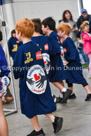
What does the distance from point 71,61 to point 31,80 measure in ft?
6.94

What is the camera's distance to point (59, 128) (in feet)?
12.8

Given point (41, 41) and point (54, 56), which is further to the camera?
point (54, 56)

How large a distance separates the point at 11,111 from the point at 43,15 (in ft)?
25.0

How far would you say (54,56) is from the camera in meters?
5.39

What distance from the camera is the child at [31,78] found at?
147 inches

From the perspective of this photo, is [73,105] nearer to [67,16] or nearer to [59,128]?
[59,128]

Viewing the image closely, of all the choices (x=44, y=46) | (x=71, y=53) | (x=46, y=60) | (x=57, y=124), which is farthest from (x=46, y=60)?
(x=57, y=124)

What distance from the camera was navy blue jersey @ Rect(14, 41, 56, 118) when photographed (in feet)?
12.3

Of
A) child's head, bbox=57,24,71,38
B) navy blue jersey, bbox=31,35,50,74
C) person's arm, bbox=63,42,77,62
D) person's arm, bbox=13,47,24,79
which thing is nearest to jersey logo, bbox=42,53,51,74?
navy blue jersey, bbox=31,35,50,74

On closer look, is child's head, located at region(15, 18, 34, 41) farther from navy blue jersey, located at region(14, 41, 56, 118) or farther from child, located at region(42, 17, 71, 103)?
child, located at region(42, 17, 71, 103)

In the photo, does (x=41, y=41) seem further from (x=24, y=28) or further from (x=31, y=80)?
(x=31, y=80)

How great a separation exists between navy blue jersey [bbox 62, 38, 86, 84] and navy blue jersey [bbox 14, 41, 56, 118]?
1893 mm

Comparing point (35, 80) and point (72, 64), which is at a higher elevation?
point (35, 80)

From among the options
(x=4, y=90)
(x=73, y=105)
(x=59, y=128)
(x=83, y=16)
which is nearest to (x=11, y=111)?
(x=73, y=105)
